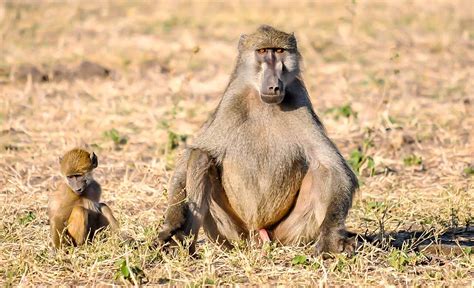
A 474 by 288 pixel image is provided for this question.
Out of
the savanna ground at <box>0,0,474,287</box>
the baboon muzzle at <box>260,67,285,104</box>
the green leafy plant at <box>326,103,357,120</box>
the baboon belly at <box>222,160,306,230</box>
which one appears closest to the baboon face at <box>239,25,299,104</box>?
the baboon muzzle at <box>260,67,285,104</box>

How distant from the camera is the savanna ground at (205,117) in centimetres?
517

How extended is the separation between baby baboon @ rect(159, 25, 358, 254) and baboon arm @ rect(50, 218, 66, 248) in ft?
2.21

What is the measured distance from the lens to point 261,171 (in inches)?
221

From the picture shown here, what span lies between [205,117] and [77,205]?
4198 mm

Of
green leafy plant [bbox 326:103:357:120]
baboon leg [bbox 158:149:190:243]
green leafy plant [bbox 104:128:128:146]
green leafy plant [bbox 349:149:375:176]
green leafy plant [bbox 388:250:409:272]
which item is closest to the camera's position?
green leafy plant [bbox 388:250:409:272]

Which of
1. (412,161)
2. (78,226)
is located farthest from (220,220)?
(412,161)

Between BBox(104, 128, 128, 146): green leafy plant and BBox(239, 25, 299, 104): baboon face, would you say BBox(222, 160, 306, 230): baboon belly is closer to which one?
BBox(239, 25, 299, 104): baboon face

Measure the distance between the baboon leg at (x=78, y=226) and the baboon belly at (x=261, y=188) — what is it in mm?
858

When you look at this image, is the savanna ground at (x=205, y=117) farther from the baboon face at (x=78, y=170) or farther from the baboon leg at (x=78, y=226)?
the baboon face at (x=78, y=170)

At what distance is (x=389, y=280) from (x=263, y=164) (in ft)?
3.58

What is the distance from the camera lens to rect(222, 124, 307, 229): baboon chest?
5613 mm

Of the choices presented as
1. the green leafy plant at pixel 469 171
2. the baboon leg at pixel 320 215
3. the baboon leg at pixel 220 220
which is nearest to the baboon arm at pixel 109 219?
the baboon leg at pixel 220 220

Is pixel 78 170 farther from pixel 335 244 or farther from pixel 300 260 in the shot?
pixel 335 244

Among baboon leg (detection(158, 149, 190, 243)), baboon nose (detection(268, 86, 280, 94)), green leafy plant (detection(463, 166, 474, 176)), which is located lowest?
green leafy plant (detection(463, 166, 474, 176))
